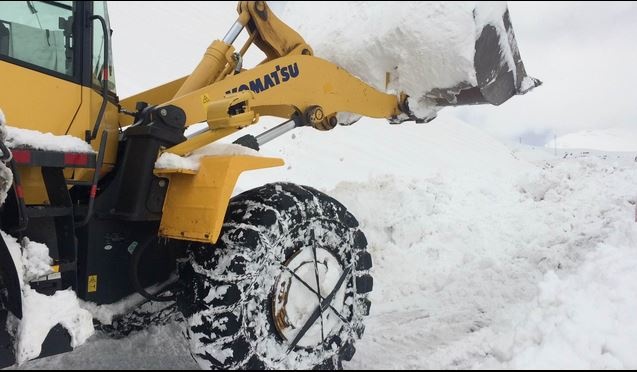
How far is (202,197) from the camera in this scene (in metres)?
2.51

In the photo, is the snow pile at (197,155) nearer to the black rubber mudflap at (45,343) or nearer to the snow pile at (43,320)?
the snow pile at (43,320)

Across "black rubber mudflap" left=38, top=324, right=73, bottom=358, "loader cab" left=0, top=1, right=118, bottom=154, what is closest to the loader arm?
"loader cab" left=0, top=1, right=118, bottom=154

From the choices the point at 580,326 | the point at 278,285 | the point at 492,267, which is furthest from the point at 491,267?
the point at 278,285

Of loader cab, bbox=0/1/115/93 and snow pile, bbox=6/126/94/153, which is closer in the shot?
snow pile, bbox=6/126/94/153

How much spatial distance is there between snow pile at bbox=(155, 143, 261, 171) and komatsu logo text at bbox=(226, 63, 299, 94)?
20.6 inches

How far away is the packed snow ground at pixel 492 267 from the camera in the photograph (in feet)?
Answer: 8.66

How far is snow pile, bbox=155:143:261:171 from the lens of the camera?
252 cm

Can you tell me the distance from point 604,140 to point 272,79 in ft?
6.66

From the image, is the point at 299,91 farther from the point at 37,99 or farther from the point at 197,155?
the point at 37,99

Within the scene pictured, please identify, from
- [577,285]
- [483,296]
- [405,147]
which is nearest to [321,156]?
[405,147]

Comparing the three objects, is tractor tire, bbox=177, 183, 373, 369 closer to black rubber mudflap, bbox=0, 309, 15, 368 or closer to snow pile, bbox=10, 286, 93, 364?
snow pile, bbox=10, 286, 93, 364

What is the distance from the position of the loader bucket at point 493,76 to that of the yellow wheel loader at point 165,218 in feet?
0.10

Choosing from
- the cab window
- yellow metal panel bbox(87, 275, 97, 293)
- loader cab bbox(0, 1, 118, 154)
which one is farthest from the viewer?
yellow metal panel bbox(87, 275, 97, 293)

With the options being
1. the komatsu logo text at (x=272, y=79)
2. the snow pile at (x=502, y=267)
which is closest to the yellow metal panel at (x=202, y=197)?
the komatsu logo text at (x=272, y=79)
